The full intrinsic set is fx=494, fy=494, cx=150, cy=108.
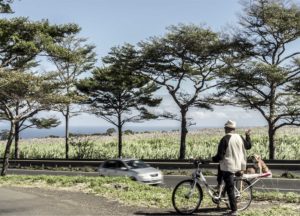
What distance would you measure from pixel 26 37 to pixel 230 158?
64.0ft

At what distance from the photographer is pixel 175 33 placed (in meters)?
36.4

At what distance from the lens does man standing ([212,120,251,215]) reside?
943cm

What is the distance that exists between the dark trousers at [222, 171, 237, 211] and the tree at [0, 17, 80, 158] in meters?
17.3

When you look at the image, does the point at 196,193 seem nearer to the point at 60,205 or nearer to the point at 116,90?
the point at 60,205

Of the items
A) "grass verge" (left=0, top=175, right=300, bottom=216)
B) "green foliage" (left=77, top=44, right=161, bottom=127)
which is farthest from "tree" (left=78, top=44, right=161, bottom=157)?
"grass verge" (left=0, top=175, right=300, bottom=216)

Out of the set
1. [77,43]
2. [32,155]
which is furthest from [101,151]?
[77,43]

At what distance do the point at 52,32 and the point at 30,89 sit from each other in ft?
12.6

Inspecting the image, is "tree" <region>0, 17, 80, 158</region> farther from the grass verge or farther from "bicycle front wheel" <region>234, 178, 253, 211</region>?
"bicycle front wheel" <region>234, 178, 253, 211</region>

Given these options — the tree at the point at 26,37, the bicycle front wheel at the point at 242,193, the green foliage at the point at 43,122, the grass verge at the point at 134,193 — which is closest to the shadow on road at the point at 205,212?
the bicycle front wheel at the point at 242,193

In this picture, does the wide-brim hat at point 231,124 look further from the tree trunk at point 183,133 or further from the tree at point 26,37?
the tree trunk at point 183,133

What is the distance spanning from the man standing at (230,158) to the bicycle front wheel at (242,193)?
588 mm

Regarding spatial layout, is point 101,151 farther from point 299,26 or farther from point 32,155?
point 299,26

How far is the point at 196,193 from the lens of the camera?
1027 centimetres

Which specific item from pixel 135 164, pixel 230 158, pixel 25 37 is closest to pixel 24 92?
pixel 25 37
